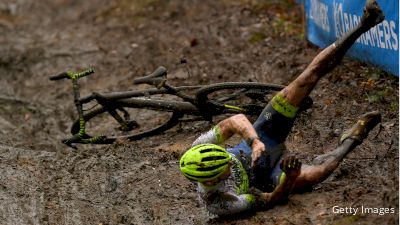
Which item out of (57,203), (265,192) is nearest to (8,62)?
(57,203)

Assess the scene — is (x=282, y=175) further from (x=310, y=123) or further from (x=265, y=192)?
(x=310, y=123)

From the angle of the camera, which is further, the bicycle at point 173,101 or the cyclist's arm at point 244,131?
the bicycle at point 173,101

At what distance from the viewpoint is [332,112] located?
25.7 feet

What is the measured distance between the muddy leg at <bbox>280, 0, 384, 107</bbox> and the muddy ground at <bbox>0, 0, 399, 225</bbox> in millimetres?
925

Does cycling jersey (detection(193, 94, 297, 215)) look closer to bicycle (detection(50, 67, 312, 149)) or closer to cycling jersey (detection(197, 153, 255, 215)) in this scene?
cycling jersey (detection(197, 153, 255, 215))

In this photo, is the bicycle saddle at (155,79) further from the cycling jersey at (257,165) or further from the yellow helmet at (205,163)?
the yellow helmet at (205,163)

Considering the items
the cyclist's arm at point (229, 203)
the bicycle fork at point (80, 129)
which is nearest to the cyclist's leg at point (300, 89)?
the cyclist's arm at point (229, 203)

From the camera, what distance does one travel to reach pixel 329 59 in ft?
→ 19.3

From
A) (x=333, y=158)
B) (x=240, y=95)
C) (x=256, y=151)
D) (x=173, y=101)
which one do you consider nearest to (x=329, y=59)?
(x=333, y=158)
